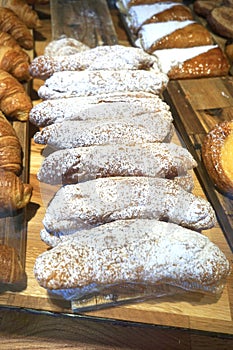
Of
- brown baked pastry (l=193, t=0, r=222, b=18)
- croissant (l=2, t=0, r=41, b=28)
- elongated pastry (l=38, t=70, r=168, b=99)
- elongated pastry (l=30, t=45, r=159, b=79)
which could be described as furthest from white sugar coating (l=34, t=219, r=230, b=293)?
brown baked pastry (l=193, t=0, r=222, b=18)

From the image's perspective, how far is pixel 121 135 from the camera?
1409 millimetres

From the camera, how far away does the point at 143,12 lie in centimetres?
226

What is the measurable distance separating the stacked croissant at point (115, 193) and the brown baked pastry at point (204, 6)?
92cm

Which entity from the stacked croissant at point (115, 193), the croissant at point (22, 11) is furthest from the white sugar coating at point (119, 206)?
the croissant at point (22, 11)

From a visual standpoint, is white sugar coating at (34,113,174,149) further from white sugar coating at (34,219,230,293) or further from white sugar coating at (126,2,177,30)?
white sugar coating at (126,2,177,30)

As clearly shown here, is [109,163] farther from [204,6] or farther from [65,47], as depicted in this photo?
[204,6]

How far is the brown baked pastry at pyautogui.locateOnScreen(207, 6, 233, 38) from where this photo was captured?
2194mm

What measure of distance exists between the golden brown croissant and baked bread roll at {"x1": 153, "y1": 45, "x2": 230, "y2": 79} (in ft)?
2.65

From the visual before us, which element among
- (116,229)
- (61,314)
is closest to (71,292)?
(61,314)

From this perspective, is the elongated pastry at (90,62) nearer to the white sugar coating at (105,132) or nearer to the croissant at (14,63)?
the croissant at (14,63)

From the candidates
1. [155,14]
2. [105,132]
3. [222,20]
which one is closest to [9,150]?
[105,132]

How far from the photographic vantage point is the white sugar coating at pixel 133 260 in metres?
1.04

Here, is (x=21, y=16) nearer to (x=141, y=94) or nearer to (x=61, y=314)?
(x=141, y=94)

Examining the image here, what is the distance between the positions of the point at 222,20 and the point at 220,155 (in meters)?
1.07
